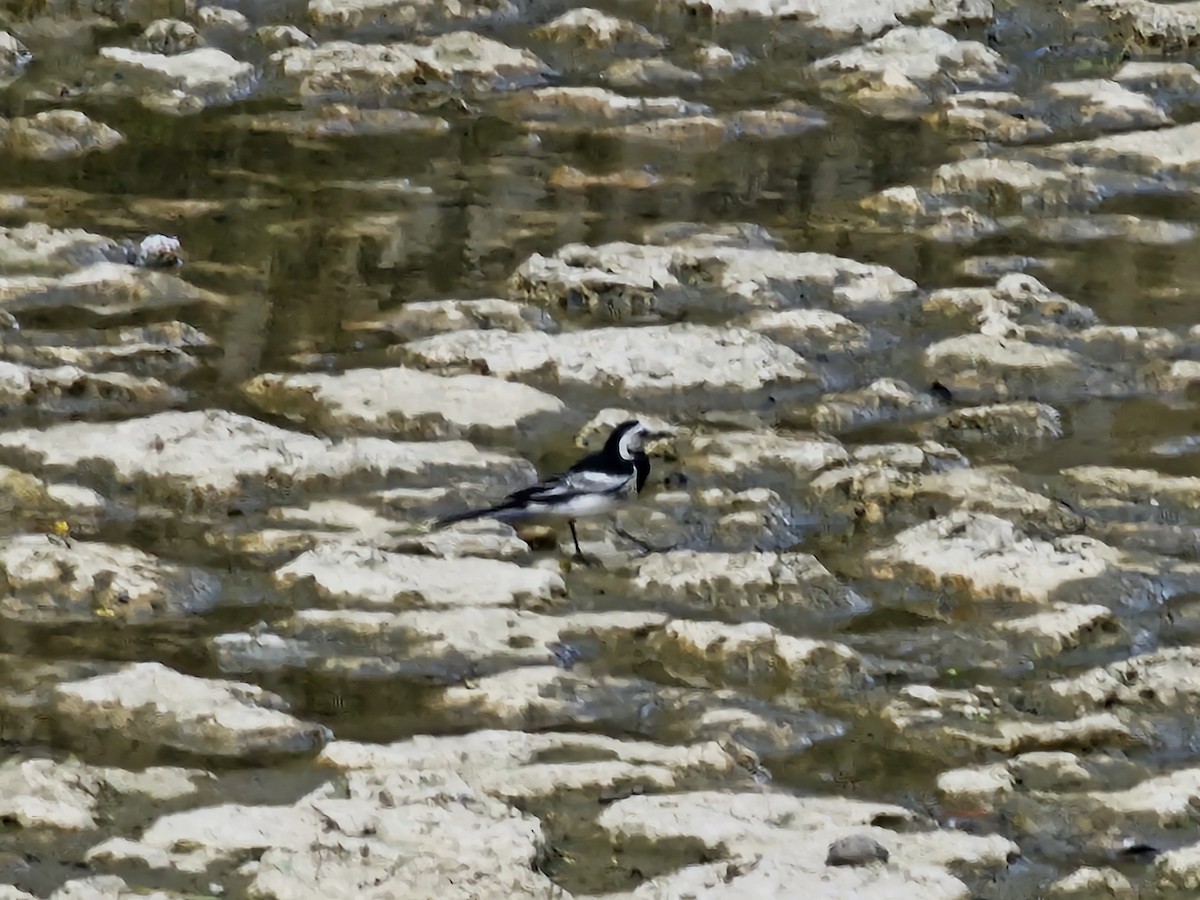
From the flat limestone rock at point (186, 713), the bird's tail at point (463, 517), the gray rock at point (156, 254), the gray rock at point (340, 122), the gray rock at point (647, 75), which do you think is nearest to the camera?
the flat limestone rock at point (186, 713)

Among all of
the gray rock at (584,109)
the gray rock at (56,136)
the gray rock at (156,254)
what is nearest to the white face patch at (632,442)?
the gray rock at (156,254)

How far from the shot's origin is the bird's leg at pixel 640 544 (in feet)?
15.4

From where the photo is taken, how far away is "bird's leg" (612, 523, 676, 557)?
4695 millimetres

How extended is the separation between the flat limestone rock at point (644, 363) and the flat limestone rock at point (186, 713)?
1904mm

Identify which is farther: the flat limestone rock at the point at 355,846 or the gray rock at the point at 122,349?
the gray rock at the point at 122,349

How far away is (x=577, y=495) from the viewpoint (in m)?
4.68

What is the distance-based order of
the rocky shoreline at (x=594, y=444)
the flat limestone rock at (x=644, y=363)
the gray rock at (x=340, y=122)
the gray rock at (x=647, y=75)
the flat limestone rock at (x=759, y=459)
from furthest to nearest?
the gray rock at (x=647, y=75), the gray rock at (x=340, y=122), the flat limestone rock at (x=644, y=363), the flat limestone rock at (x=759, y=459), the rocky shoreline at (x=594, y=444)

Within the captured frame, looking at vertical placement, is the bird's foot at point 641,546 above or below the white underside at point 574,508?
below

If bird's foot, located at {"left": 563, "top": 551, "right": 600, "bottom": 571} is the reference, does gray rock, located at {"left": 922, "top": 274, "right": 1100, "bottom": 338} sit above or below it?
above

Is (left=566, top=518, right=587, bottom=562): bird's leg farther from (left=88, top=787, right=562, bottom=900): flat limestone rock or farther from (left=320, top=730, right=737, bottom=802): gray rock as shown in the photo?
(left=88, top=787, right=562, bottom=900): flat limestone rock

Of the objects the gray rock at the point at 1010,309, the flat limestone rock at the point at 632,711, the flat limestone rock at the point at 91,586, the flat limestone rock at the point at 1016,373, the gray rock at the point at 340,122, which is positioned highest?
the gray rock at the point at 340,122

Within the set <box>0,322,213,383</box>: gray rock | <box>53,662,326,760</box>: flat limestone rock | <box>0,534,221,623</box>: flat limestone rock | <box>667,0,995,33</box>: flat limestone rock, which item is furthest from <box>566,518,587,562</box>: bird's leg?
<box>667,0,995,33</box>: flat limestone rock

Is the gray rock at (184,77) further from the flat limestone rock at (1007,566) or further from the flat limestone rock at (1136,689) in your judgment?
the flat limestone rock at (1136,689)

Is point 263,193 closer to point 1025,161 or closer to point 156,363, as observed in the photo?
point 156,363
